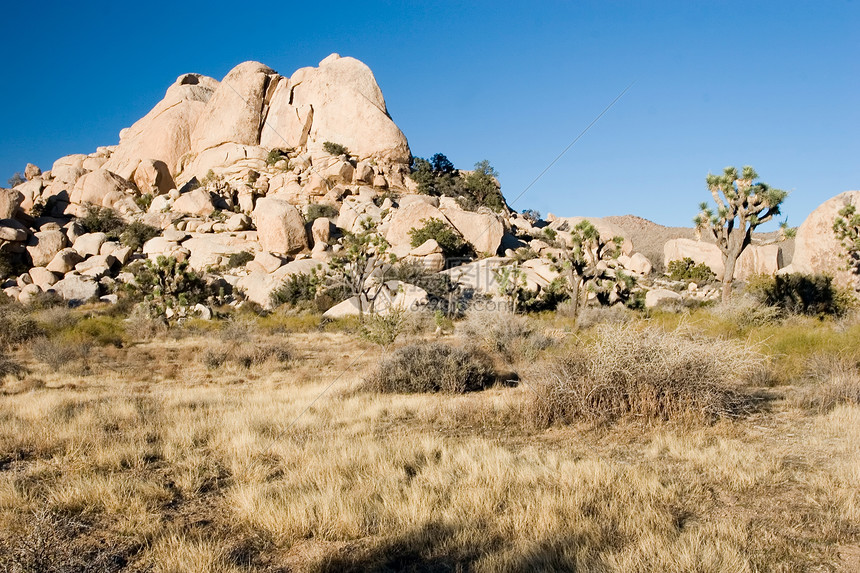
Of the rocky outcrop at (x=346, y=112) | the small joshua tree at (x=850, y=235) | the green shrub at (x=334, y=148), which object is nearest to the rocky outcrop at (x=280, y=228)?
the green shrub at (x=334, y=148)

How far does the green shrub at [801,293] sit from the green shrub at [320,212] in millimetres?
26110

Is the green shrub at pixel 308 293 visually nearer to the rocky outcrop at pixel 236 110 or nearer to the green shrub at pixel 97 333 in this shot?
the green shrub at pixel 97 333

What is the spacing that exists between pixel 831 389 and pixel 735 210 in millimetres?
11837

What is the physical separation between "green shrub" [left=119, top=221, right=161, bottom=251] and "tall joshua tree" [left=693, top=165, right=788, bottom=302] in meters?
33.0

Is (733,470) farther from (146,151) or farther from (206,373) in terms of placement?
(146,151)

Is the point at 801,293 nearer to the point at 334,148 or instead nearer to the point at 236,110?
the point at 334,148

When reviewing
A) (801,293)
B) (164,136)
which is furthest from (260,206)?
(801,293)

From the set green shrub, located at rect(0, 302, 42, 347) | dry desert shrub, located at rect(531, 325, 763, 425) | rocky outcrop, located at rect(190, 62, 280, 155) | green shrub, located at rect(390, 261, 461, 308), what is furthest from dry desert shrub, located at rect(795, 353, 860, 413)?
rocky outcrop, located at rect(190, 62, 280, 155)

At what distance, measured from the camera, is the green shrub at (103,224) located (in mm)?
37344

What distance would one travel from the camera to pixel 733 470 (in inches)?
185

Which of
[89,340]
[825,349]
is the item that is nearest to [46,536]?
[825,349]

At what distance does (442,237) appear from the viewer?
31.8m

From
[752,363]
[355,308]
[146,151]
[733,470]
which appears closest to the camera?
[733,470]

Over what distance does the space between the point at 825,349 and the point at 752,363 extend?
4366 mm
